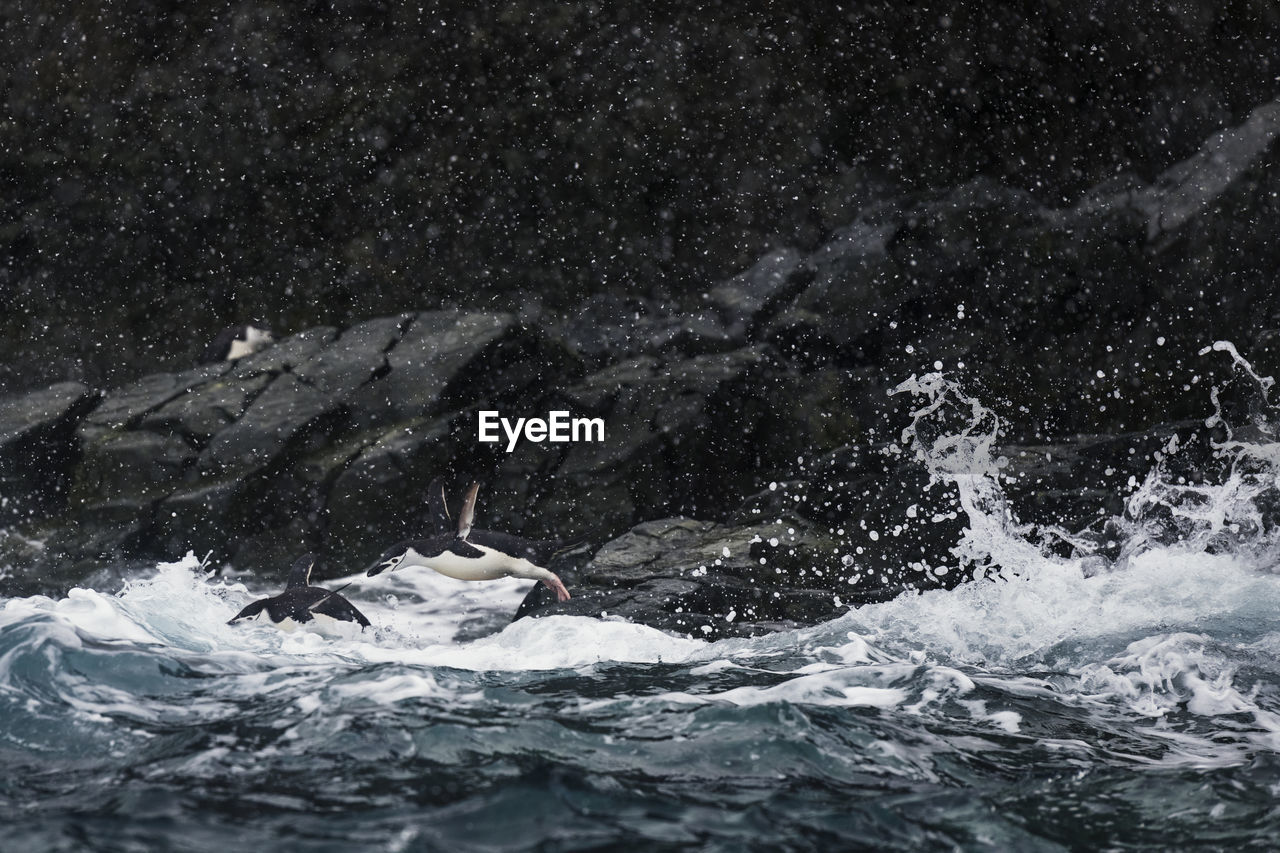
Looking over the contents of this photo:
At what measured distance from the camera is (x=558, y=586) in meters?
6.31

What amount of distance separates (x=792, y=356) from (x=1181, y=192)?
284 centimetres

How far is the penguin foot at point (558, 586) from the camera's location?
20.4 ft

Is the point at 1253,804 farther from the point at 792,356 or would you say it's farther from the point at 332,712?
the point at 792,356

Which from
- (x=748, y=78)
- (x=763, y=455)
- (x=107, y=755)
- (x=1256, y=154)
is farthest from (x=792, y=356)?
(x=107, y=755)

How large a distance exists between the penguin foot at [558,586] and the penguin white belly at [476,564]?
233 millimetres

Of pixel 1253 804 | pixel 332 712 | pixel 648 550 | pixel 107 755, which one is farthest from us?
pixel 648 550

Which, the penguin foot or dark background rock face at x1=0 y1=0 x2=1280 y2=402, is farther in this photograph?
dark background rock face at x1=0 y1=0 x2=1280 y2=402

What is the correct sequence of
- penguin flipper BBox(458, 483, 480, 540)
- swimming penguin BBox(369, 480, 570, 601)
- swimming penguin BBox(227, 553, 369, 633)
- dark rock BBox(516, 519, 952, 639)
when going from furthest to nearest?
penguin flipper BBox(458, 483, 480, 540) < swimming penguin BBox(369, 480, 570, 601) < dark rock BBox(516, 519, 952, 639) < swimming penguin BBox(227, 553, 369, 633)

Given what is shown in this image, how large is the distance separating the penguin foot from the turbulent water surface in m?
0.26

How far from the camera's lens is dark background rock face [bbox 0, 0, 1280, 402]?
763 cm

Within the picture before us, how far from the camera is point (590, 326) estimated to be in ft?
24.6

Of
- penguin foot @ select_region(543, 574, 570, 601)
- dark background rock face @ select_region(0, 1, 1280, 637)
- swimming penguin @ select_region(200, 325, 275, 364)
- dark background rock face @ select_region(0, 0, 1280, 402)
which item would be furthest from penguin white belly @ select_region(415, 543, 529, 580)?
swimming penguin @ select_region(200, 325, 275, 364)
